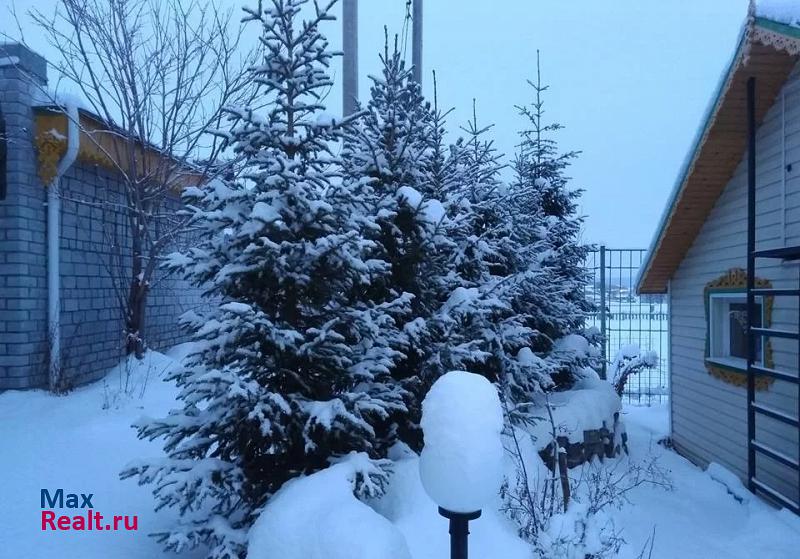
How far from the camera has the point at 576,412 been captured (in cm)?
731

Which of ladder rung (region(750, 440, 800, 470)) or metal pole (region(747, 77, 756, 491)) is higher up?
metal pole (region(747, 77, 756, 491))

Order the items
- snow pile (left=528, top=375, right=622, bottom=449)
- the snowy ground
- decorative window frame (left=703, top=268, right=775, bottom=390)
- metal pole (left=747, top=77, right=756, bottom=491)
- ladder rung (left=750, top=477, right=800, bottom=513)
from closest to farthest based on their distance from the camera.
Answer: the snowy ground < ladder rung (left=750, top=477, right=800, bottom=513) < metal pole (left=747, top=77, right=756, bottom=491) < decorative window frame (left=703, top=268, right=775, bottom=390) < snow pile (left=528, top=375, right=622, bottom=449)

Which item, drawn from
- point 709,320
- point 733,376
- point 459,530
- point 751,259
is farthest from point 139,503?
point 709,320

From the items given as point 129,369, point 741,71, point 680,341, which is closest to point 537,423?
point 680,341

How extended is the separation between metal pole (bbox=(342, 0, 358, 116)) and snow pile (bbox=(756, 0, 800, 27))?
4.81m

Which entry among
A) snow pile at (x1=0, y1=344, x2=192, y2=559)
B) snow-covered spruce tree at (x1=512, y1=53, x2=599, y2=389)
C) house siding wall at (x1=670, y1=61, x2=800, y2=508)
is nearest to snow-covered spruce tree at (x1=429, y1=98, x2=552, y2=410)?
snow-covered spruce tree at (x1=512, y1=53, x2=599, y2=389)

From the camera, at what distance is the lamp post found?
190cm

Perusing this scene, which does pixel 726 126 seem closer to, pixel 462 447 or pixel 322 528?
pixel 462 447

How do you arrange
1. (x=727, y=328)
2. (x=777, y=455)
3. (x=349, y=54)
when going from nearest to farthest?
(x=777, y=455) → (x=727, y=328) → (x=349, y=54)

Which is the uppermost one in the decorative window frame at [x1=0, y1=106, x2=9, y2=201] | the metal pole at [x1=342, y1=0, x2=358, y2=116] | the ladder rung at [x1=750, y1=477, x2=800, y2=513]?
the metal pole at [x1=342, y1=0, x2=358, y2=116]

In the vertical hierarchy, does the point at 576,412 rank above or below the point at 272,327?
below

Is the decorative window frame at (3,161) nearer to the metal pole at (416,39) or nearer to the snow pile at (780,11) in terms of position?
the metal pole at (416,39)

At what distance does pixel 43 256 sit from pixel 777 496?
835 cm

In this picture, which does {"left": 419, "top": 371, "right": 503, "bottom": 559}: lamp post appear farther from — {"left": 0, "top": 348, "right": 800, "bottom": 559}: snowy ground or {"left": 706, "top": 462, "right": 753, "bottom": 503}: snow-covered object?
{"left": 706, "top": 462, "right": 753, "bottom": 503}: snow-covered object
